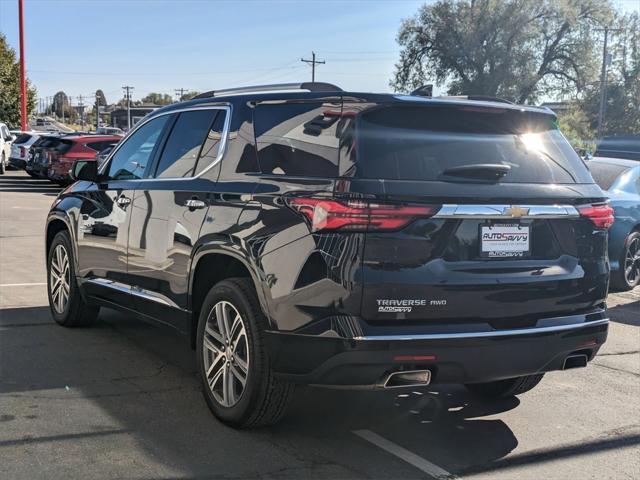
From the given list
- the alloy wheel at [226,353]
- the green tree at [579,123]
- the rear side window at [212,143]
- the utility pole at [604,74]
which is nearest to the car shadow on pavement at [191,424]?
the alloy wheel at [226,353]

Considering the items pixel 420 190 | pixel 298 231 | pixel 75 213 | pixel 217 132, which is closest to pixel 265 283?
pixel 298 231

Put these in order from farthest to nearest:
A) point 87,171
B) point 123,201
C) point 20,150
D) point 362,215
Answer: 1. point 20,150
2. point 87,171
3. point 123,201
4. point 362,215

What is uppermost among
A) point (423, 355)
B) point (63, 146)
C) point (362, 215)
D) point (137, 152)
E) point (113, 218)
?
point (63, 146)

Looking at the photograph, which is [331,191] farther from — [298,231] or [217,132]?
[217,132]

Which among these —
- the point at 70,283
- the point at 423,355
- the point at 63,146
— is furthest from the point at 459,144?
the point at 63,146

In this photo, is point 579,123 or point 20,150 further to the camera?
point 579,123

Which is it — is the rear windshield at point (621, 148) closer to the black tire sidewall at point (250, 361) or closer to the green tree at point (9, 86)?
the black tire sidewall at point (250, 361)

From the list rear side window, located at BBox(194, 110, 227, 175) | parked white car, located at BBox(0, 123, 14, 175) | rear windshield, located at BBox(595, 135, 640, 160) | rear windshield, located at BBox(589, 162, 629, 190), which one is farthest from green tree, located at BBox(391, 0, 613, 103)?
rear side window, located at BBox(194, 110, 227, 175)

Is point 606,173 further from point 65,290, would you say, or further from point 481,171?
point 65,290

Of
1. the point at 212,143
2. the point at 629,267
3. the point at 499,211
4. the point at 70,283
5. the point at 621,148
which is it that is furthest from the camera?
the point at 621,148

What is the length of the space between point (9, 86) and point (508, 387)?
47404 millimetres

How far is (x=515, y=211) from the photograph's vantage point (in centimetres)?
390

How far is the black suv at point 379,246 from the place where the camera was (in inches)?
142

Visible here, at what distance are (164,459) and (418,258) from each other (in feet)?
5.34
